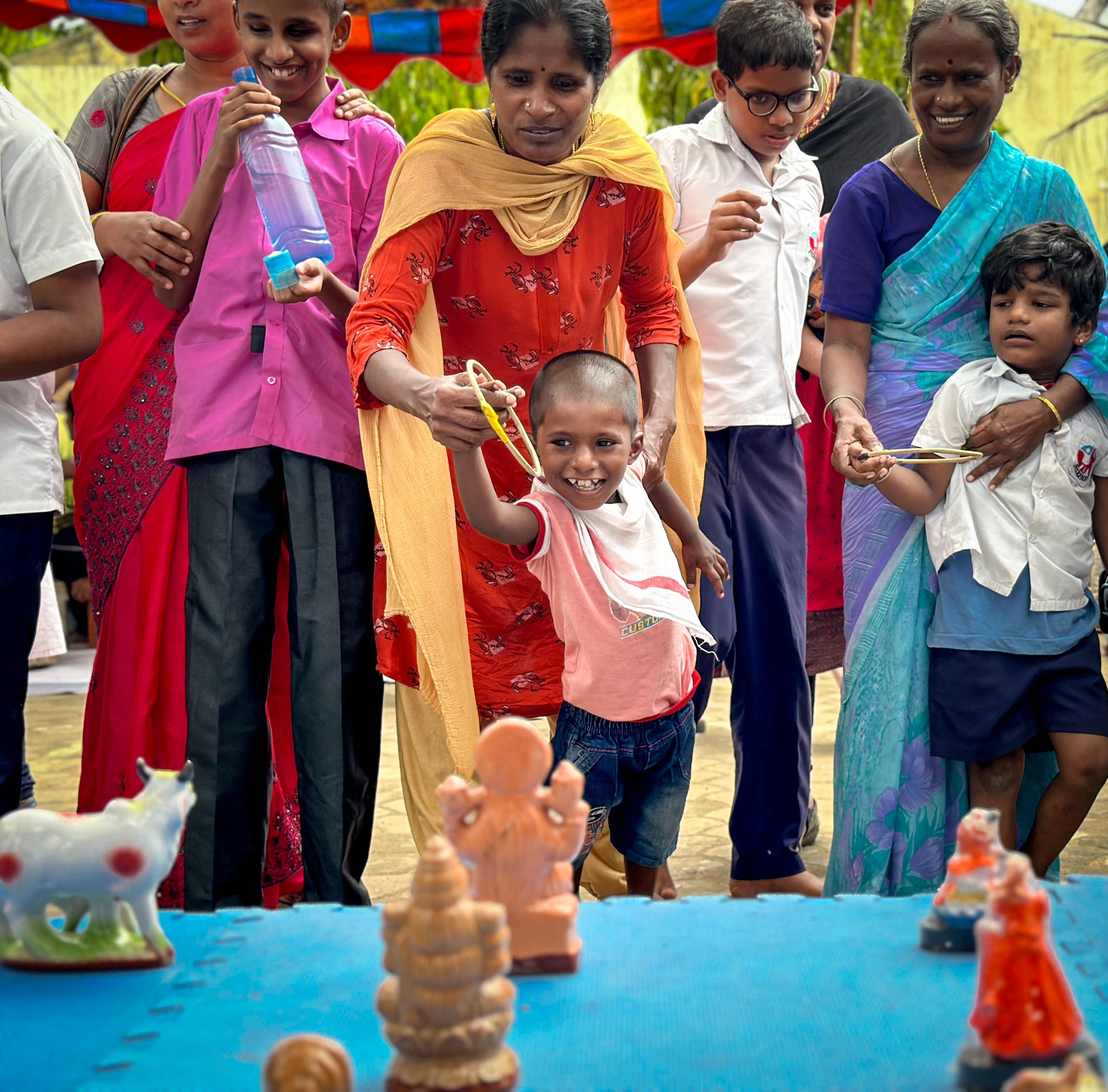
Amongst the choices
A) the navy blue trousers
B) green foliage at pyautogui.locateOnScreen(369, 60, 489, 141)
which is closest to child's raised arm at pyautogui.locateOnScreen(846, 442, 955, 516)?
the navy blue trousers

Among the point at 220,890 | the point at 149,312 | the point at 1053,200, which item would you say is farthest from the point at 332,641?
the point at 1053,200

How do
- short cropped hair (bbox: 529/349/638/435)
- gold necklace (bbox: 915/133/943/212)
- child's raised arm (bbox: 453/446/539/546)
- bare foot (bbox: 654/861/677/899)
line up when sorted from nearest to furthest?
child's raised arm (bbox: 453/446/539/546) → short cropped hair (bbox: 529/349/638/435) → gold necklace (bbox: 915/133/943/212) → bare foot (bbox: 654/861/677/899)

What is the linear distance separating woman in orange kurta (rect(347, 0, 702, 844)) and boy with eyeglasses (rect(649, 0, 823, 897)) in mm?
393

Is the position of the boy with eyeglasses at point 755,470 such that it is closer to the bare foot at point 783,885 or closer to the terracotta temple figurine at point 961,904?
the bare foot at point 783,885

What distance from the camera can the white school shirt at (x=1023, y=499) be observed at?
8.81 ft

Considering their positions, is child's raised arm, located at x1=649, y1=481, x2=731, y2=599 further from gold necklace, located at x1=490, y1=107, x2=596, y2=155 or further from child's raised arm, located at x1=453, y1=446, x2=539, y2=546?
gold necklace, located at x1=490, y1=107, x2=596, y2=155

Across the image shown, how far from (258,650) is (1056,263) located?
178cm

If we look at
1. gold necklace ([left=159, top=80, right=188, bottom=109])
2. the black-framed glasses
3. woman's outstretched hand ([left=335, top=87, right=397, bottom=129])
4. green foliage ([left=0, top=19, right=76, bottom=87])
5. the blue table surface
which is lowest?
the blue table surface

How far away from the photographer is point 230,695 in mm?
2693

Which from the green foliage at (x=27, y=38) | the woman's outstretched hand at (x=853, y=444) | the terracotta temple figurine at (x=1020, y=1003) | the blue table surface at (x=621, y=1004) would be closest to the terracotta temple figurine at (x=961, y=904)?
the blue table surface at (x=621, y=1004)

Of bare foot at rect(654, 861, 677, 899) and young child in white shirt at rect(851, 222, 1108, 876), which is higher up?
young child in white shirt at rect(851, 222, 1108, 876)

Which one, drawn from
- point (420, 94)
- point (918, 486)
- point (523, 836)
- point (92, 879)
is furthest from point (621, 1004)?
point (420, 94)

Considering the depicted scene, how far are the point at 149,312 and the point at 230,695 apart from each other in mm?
886

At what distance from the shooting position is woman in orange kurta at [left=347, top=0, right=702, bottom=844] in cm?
242
